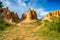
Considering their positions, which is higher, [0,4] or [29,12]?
[0,4]

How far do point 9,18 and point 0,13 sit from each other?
4.52 meters

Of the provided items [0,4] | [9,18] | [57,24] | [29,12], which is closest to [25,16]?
[29,12]

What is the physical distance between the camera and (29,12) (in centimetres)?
4856

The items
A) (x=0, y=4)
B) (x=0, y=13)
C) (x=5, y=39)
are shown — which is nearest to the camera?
(x=5, y=39)

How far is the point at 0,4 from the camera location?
4616cm

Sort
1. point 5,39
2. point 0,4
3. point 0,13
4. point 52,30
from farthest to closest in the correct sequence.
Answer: point 0,4 → point 0,13 → point 52,30 → point 5,39

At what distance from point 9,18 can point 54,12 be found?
42.5ft

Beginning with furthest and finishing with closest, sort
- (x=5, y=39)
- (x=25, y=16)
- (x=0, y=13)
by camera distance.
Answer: (x=25, y=16) → (x=0, y=13) → (x=5, y=39)

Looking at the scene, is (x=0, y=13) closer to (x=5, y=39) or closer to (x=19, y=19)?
(x=19, y=19)

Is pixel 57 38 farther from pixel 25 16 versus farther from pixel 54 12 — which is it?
pixel 25 16

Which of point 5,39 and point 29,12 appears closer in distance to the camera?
point 5,39

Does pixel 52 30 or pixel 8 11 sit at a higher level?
pixel 8 11

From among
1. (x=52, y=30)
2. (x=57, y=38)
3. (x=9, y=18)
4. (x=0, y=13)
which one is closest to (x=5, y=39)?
(x=57, y=38)

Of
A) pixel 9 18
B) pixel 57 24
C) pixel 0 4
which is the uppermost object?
pixel 0 4
